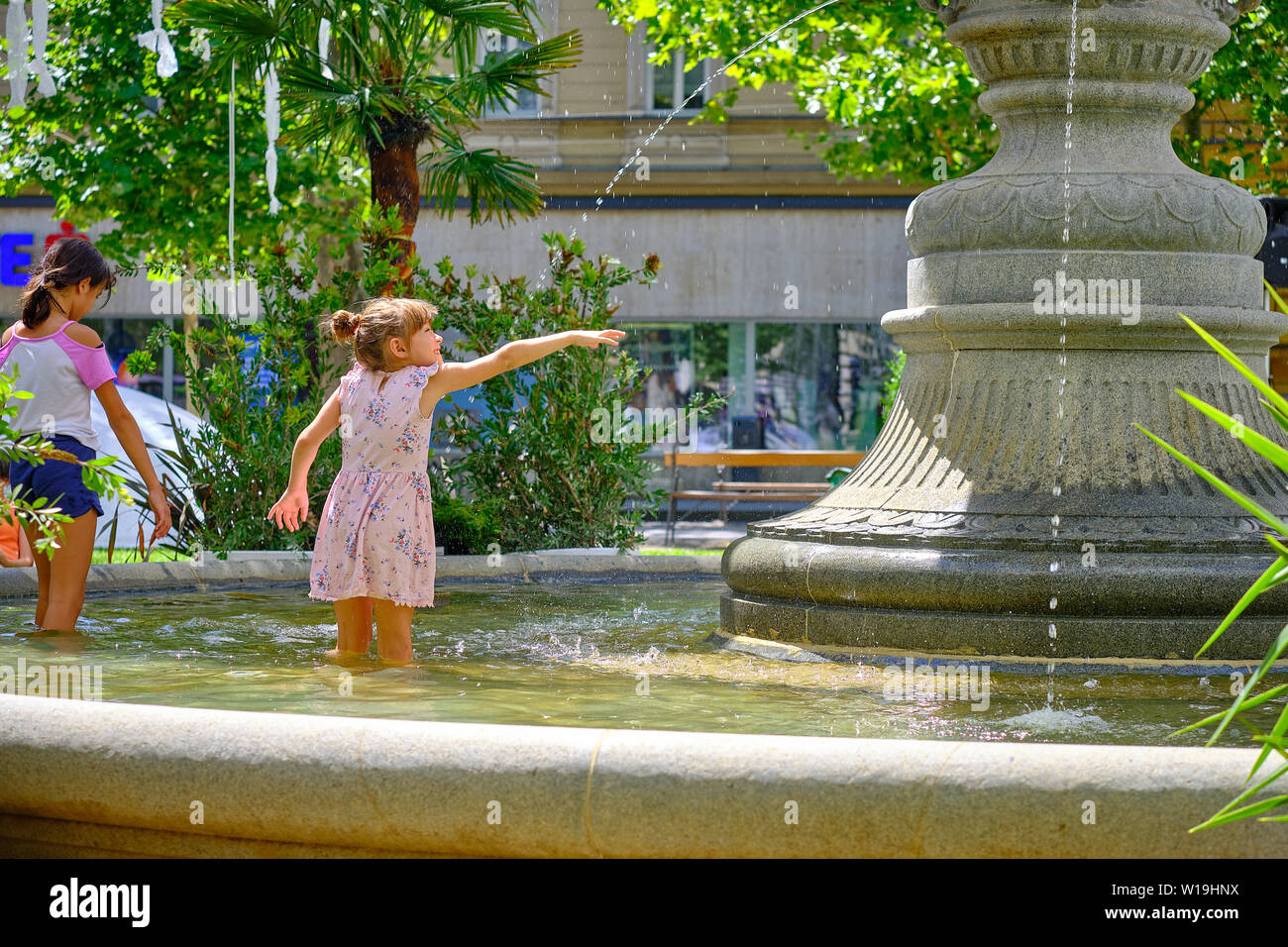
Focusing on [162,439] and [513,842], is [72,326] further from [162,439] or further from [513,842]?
[162,439]

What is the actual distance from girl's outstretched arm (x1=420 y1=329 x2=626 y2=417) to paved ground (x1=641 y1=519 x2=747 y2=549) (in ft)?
31.6

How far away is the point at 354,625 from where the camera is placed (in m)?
5.44

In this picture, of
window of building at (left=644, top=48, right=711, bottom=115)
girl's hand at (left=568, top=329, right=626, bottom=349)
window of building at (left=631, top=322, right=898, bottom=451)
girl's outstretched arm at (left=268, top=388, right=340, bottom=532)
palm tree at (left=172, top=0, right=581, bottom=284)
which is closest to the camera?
girl's hand at (left=568, top=329, right=626, bottom=349)

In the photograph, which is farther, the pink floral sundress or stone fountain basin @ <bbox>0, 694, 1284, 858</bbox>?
the pink floral sundress

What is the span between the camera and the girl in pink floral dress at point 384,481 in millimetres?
5258

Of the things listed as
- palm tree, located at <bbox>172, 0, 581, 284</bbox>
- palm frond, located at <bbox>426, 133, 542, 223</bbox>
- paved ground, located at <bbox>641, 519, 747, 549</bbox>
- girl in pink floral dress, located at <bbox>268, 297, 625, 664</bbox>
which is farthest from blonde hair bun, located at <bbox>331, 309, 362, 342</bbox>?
paved ground, located at <bbox>641, 519, 747, 549</bbox>

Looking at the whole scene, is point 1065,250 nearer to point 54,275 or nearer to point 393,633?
point 393,633

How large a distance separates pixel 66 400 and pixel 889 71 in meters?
12.4

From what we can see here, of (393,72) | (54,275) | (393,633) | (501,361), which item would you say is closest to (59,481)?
(54,275)

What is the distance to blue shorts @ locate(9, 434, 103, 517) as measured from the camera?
18.4ft

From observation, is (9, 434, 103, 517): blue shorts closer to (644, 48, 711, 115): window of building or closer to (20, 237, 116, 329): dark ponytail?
(20, 237, 116, 329): dark ponytail

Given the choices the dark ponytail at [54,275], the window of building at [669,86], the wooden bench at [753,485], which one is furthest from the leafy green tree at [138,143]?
the dark ponytail at [54,275]

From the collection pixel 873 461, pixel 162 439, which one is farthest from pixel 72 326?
pixel 162 439

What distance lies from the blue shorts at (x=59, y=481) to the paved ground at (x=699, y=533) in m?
9.39
